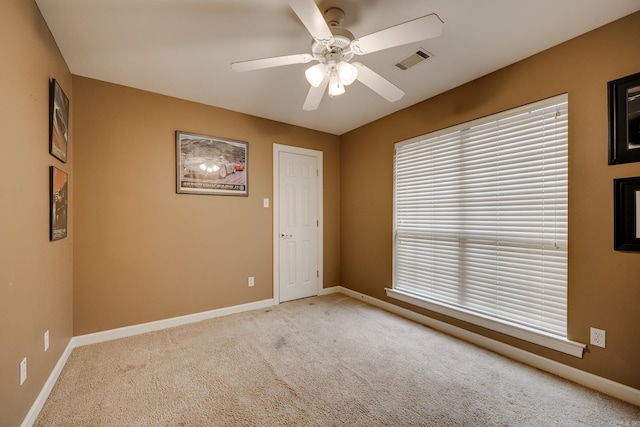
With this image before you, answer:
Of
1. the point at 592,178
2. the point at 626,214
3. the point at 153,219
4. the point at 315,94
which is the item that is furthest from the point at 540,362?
the point at 153,219

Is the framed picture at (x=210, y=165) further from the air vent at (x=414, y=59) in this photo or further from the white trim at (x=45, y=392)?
the air vent at (x=414, y=59)

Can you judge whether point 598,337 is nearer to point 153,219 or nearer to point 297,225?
point 297,225

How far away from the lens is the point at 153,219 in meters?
2.88

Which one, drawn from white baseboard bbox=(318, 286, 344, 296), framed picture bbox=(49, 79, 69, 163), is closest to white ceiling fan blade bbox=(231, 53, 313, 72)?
framed picture bbox=(49, 79, 69, 163)

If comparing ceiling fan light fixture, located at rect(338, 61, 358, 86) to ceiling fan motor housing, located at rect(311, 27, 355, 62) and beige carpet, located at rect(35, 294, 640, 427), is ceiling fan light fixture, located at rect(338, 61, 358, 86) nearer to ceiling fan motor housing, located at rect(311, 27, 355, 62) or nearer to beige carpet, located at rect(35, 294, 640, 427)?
ceiling fan motor housing, located at rect(311, 27, 355, 62)

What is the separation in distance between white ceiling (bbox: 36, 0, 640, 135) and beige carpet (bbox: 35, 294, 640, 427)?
2478mm

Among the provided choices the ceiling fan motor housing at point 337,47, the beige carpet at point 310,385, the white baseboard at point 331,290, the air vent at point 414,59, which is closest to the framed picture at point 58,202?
the beige carpet at point 310,385

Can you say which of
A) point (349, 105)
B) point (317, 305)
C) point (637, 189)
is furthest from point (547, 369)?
point (349, 105)

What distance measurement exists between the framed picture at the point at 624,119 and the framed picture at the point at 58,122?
3824mm

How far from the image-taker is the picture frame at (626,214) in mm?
1732

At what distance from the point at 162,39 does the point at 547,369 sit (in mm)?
3818

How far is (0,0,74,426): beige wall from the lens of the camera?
1.34 m

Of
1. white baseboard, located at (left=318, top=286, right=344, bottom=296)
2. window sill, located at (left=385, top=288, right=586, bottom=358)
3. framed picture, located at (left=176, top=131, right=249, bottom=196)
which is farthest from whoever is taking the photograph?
white baseboard, located at (left=318, top=286, right=344, bottom=296)

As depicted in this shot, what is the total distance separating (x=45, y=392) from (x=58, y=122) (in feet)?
6.14
